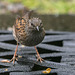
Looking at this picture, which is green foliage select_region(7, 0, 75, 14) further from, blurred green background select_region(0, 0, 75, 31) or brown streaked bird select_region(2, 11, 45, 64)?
brown streaked bird select_region(2, 11, 45, 64)

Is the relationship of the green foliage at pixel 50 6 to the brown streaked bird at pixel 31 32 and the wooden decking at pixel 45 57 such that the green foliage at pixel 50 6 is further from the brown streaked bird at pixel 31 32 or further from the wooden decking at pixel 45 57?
the brown streaked bird at pixel 31 32

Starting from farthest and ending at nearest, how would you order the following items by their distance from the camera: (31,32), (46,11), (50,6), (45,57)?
(50,6) < (46,11) < (45,57) < (31,32)

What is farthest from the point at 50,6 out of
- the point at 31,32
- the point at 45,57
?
the point at 31,32

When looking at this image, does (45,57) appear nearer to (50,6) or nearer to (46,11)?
(46,11)

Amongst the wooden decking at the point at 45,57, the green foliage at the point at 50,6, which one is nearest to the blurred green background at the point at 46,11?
the green foliage at the point at 50,6

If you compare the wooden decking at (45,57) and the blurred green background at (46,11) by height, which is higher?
the blurred green background at (46,11)

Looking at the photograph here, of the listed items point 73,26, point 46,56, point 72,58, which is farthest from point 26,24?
point 73,26

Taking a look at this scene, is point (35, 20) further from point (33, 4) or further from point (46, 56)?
point (33, 4)

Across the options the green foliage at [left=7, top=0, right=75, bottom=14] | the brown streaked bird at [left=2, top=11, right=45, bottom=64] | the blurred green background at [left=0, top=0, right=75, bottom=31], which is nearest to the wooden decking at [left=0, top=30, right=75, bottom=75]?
the brown streaked bird at [left=2, top=11, right=45, bottom=64]
